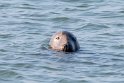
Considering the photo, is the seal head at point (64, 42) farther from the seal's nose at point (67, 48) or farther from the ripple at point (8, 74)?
the ripple at point (8, 74)

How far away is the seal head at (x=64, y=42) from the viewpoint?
14.2 meters

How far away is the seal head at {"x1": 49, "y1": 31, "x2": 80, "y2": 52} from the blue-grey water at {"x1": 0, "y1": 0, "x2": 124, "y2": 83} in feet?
0.54

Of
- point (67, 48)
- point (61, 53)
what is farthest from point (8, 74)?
point (67, 48)

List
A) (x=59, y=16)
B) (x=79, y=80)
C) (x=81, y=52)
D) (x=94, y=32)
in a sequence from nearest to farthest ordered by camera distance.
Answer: (x=79, y=80), (x=81, y=52), (x=94, y=32), (x=59, y=16)

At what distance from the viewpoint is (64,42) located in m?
14.3

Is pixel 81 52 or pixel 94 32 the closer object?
pixel 81 52

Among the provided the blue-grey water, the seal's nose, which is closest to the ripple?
the blue-grey water

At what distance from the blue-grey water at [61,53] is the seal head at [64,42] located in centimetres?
16

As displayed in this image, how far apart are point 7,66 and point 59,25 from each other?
447 cm

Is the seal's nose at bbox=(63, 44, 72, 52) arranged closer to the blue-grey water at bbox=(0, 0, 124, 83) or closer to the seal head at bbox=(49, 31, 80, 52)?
the seal head at bbox=(49, 31, 80, 52)

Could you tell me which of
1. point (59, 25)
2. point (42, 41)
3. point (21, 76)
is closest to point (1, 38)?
point (42, 41)

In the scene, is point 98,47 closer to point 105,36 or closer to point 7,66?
point 105,36

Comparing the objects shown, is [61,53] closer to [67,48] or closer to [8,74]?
[67,48]

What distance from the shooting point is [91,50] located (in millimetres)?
14695
